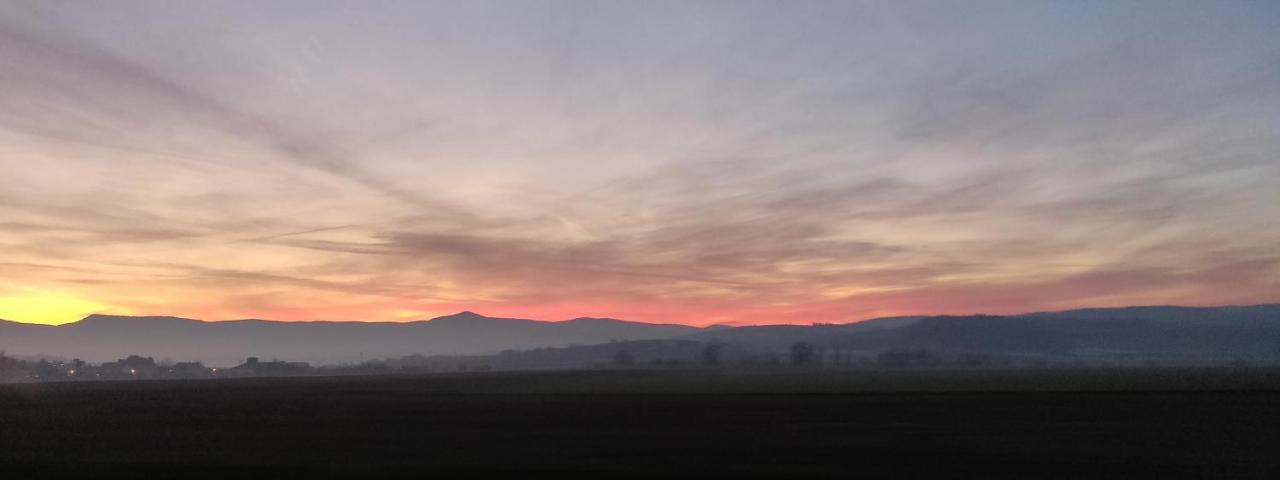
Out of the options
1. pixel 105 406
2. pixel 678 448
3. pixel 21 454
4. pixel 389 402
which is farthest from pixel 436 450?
pixel 105 406

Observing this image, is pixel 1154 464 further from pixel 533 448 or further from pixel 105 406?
pixel 105 406

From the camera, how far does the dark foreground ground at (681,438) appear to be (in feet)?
67.6

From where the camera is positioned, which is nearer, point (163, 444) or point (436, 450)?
point (436, 450)

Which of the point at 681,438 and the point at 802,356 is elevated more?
the point at 802,356

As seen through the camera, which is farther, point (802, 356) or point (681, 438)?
point (802, 356)

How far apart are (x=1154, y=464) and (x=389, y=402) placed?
33.7m

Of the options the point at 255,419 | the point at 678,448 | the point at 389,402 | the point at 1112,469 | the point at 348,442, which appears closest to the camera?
the point at 1112,469

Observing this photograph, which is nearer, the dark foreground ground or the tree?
the dark foreground ground

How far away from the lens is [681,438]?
1021 inches

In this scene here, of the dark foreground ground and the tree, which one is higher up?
the tree

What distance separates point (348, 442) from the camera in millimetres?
26250

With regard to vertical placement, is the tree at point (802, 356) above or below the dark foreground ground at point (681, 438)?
above

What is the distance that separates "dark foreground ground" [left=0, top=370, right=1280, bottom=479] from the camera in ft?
67.6

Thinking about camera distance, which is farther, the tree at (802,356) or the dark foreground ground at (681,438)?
the tree at (802,356)
